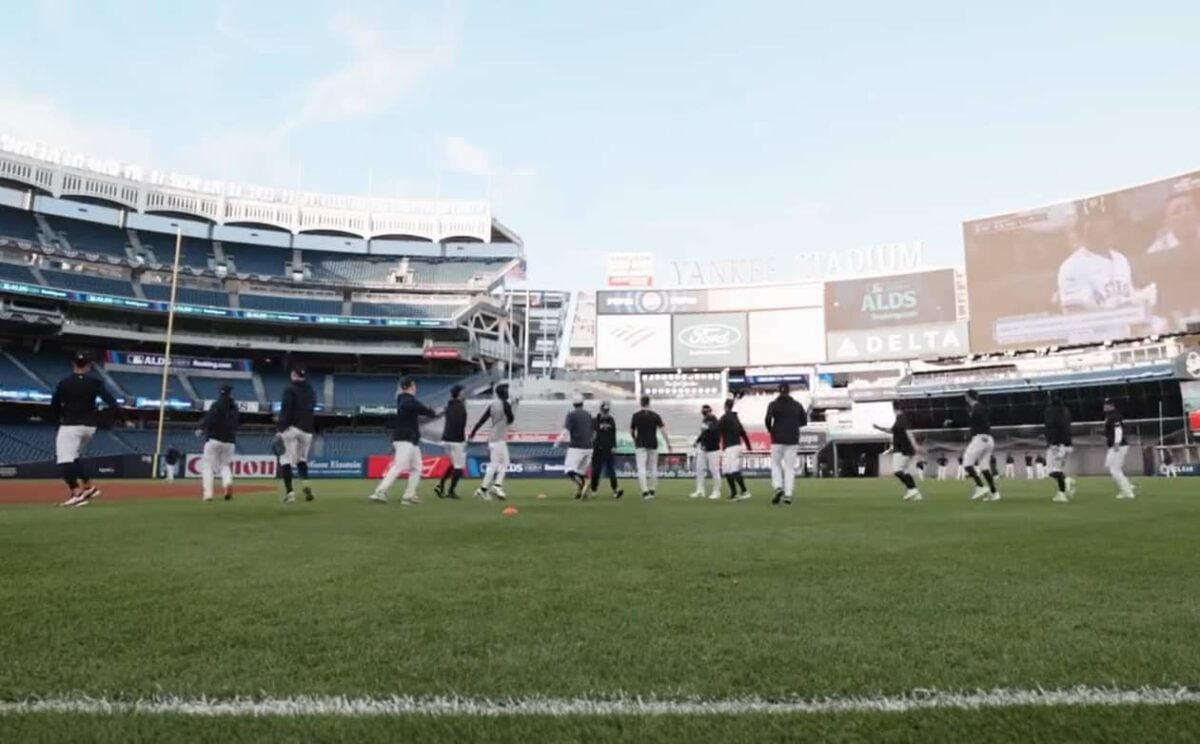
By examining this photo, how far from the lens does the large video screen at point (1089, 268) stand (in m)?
39.8

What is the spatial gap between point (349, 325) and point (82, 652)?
54.4m

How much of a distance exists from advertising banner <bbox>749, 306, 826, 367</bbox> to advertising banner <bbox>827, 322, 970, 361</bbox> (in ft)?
3.25

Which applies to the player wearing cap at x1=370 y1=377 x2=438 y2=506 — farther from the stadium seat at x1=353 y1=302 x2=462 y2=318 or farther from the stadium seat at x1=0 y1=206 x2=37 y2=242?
the stadium seat at x1=0 y1=206 x2=37 y2=242

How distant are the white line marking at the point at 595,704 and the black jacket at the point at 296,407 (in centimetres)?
974

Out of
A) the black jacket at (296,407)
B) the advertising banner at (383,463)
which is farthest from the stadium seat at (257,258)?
the black jacket at (296,407)

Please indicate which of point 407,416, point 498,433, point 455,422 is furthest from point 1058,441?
point 407,416

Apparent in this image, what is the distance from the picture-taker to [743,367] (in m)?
56.1

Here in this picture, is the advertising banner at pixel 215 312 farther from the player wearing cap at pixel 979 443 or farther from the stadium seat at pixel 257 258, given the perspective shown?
the player wearing cap at pixel 979 443

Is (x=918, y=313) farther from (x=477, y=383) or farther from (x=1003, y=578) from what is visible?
(x=1003, y=578)

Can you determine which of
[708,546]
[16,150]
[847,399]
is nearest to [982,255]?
[847,399]

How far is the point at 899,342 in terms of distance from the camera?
51.9 meters

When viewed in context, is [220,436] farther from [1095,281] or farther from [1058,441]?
[1095,281]

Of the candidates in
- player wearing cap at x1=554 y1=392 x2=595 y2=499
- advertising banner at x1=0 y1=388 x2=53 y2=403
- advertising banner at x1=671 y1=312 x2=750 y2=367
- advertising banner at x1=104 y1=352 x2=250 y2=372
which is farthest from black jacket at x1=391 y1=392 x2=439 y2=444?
advertising banner at x1=671 y1=312 x2=750 y2=367

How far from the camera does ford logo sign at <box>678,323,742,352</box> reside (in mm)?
55781
